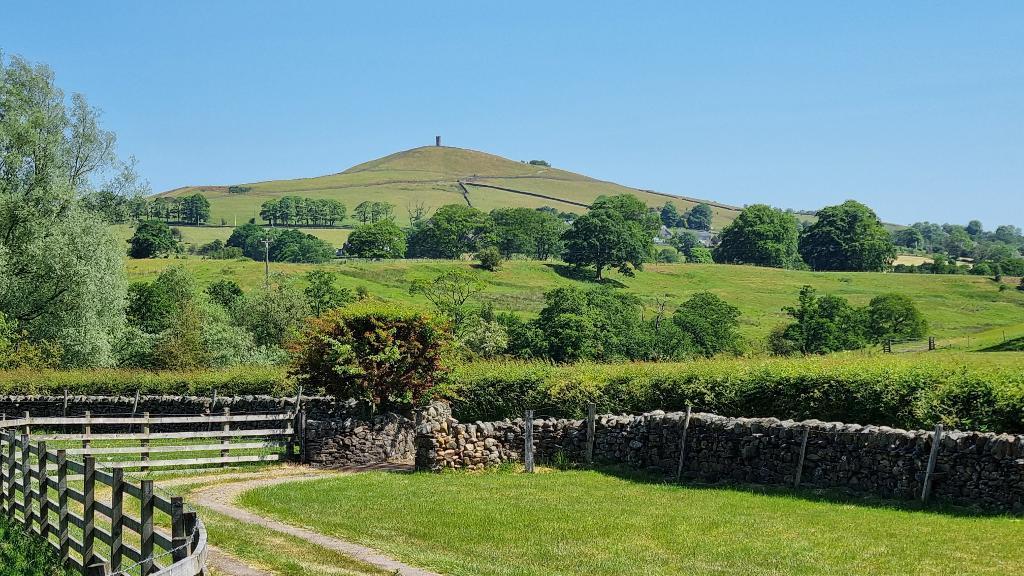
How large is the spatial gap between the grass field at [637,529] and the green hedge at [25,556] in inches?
165

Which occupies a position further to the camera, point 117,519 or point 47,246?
point 47,246

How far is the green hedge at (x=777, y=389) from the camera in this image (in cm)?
1873

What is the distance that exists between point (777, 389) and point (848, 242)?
148 m

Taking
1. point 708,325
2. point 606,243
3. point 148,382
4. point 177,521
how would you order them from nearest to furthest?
1. point 177,521
2. point 148,382
3. point 708,325
4. point 606,243

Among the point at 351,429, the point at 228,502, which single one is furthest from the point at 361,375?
the point at 228,502

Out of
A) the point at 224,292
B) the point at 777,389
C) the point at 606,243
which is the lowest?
the point at 224,292

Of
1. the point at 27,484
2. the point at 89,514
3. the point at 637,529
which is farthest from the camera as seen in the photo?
the point at 637,529

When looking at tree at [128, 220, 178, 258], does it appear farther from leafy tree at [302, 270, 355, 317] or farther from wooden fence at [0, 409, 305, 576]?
wooden fence at [0, 409, 305, 576]

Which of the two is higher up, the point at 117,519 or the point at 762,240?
the point at 762,240

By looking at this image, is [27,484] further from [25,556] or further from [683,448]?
[683,448]

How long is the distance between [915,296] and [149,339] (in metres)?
96.5

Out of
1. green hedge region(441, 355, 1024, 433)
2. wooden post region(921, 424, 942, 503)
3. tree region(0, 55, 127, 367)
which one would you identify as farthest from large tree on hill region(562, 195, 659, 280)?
wooden post region(921, 424, 942, 503)

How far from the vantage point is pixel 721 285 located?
129125 mm

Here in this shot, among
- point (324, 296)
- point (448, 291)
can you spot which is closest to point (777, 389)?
point (448, 291)
